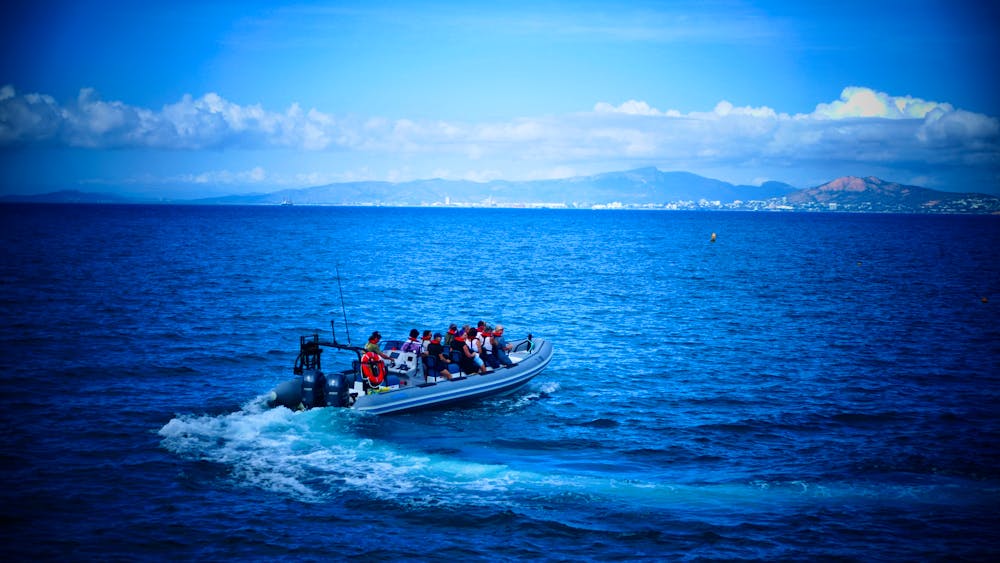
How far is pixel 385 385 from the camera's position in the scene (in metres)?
19.0

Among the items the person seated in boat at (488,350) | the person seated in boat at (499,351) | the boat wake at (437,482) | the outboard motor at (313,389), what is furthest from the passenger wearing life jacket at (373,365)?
the person seated in boat at (499,351)

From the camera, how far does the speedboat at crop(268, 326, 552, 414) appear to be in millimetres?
17938

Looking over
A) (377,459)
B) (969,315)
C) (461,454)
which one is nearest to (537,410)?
(461,454)

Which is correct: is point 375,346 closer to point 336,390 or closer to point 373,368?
point 373,368

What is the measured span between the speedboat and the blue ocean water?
40cm

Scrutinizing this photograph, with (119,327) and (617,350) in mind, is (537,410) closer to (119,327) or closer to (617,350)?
(617,350)

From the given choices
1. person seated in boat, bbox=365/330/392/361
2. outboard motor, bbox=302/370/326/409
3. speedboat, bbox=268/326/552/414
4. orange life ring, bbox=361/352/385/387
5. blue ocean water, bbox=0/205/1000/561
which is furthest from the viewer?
person seated in boat, bbox=365/330/392/361

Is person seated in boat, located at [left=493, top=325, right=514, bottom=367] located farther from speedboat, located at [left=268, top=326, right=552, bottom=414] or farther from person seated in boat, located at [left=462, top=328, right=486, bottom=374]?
person seated in boat, located at [left=462, top=328, right=486, bottom=374]

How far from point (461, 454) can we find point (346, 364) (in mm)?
9400

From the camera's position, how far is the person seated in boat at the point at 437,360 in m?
19.7

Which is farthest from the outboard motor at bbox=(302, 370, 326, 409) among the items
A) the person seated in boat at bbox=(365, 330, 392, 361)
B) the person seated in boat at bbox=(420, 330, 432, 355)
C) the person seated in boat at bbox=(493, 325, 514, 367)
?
the person seated in boat at bbox=(493, 325, 514, 367)

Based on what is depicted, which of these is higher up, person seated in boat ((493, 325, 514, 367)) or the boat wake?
person seated in boat ((493, 325, 514, 367))

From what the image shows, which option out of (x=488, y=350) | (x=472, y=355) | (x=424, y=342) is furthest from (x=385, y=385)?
(x=488, y=350)

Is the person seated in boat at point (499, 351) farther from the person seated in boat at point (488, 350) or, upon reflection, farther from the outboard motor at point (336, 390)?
the outboard motor at point (336, 390)
